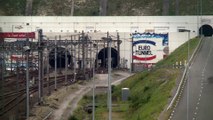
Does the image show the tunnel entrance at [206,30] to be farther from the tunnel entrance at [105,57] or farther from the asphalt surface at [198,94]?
the asphalt surface at [198,94]

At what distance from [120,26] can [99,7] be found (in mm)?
29864

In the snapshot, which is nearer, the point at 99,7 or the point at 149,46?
the point at 149,46

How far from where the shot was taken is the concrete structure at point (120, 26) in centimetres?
9225

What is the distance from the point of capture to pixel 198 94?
47.3 meters

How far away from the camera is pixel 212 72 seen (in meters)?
59.6

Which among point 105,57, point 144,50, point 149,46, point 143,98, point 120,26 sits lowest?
point 143,98

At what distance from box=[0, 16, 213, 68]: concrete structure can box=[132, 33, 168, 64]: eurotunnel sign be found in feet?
3.12

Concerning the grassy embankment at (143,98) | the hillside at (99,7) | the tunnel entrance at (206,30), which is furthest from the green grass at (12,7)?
the grassy embankment at (143,98)

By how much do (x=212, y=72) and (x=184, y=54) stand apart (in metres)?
13.8

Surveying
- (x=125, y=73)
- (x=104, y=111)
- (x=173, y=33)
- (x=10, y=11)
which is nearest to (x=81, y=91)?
(x=104, y=111)

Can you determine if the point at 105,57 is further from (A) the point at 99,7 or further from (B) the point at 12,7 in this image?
(B) the point at 12,7

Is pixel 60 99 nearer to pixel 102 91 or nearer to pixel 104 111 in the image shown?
pixel 104 111

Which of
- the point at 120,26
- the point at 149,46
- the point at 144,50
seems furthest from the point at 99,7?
the point at 149,46

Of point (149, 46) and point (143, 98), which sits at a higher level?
point (149, 46)
